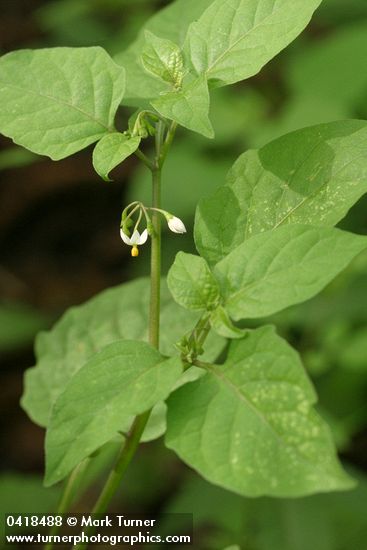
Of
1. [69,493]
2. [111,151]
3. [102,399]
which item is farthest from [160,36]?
[69,493]

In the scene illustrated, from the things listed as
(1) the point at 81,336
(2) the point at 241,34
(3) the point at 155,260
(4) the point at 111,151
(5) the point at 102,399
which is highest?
(2) the point at 241,34

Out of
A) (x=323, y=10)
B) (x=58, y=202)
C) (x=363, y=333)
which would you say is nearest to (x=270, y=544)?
(x=363, y=333)

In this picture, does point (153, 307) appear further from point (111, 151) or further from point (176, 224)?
point (111, 151)

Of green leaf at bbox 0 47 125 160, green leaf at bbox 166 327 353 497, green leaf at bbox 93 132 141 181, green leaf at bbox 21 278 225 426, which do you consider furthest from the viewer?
green leaf at bbox 21 278 225 426

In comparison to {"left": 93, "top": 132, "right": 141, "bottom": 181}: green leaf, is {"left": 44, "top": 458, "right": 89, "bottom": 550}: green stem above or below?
below

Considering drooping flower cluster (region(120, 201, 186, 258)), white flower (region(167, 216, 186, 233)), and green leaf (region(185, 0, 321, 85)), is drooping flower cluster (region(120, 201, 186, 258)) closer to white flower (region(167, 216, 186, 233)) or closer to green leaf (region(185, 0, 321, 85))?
white flower (region(167, 216, 186, 233))

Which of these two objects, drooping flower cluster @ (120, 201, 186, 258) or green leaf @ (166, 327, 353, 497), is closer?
green leaf @ (166, 327, 353, 497)

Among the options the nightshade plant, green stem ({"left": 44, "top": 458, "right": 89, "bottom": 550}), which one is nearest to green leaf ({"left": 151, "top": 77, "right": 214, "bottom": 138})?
the nightshade plant
